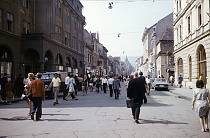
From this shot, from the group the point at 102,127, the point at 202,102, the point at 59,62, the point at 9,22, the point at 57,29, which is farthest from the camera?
the point at 59,62

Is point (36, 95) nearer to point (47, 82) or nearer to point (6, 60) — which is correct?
point (47, 82)

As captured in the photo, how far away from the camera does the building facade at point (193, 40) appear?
3206 centimetres

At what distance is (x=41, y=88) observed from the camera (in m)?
15.1

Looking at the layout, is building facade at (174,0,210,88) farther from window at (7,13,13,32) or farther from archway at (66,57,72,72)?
window at (7,13,13,32)

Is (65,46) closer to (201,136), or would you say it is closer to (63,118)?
(63,118)

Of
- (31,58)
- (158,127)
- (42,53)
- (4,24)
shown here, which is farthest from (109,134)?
(31,58)

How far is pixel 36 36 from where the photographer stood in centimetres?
4069

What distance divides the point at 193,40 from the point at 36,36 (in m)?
15.5

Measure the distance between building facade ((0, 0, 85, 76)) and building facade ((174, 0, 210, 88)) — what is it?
14850mm

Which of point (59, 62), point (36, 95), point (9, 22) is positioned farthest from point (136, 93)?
point (59, 62)

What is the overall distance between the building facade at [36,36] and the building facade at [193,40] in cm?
1485

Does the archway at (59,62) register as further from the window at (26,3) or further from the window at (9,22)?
the window at (9,22)

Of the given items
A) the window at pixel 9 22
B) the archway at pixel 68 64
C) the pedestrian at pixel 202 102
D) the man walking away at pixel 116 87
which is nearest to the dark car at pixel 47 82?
the man walking away at pixel 116 87

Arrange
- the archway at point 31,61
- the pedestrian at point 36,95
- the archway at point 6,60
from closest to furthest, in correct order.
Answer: the pedestrian at point 36,95, the archway at point 6,60, the archway at point 31,61
